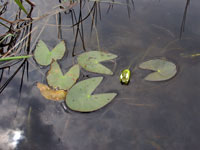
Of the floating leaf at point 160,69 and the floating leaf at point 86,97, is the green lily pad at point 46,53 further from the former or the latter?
the floating leaf at point 160,69

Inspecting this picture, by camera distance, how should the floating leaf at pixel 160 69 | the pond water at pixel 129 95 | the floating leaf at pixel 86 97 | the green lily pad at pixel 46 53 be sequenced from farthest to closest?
the green lily pad at pixel 46 53 → the floating leaf at pixel 160 69 → the floating leaf at pixel 86 97 → the pond water at pixel 129 95

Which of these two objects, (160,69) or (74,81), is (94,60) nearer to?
(74,81)

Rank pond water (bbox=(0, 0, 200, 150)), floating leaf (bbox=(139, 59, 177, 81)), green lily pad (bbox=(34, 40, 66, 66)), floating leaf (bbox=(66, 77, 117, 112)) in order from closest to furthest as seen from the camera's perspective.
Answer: pond water (bbox=(0, 0, 200, 150)) < floating leaf (bbox=(66, 77, 117, 112)) < floating leaf (bbox=(139, 59, 177, 81)) < green lily pad (bbox=(34, 40, 66, 66))

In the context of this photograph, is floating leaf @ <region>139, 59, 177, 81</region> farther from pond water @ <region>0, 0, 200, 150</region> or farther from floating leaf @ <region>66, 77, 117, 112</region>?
floating leaf @ <region>66, 77, 117, 112</region>

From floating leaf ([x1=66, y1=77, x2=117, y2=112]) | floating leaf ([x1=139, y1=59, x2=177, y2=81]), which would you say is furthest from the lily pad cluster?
floating leaf ([x1=139, y1=59, x2=177, y2=81])

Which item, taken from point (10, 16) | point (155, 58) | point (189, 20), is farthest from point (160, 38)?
point (10, 16)

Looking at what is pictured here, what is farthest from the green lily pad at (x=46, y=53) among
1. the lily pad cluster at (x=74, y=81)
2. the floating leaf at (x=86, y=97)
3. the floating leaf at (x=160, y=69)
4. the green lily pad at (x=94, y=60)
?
the floating leaf at (x=160, y=69)
